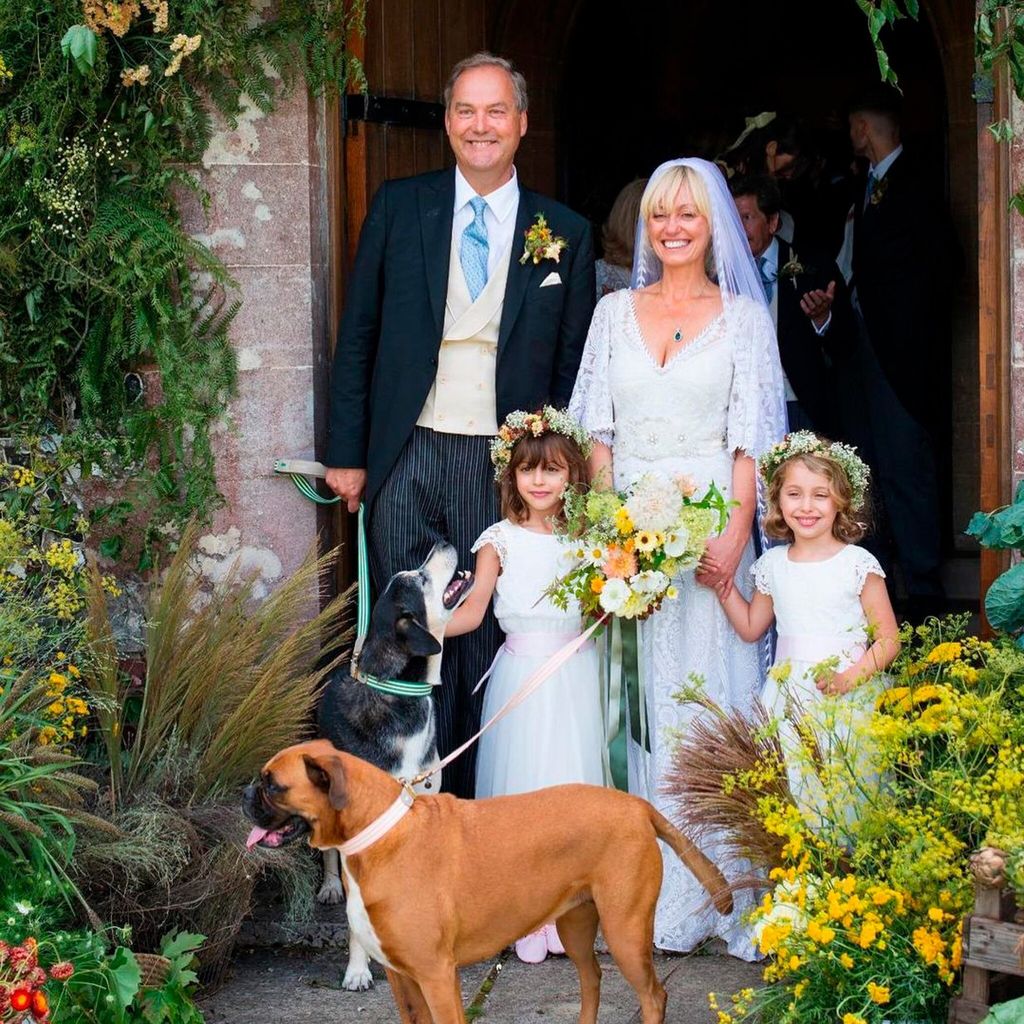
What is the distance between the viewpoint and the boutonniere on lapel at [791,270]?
6637 millimetres

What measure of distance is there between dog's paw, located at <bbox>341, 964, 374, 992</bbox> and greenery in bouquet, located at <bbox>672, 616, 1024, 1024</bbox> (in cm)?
112

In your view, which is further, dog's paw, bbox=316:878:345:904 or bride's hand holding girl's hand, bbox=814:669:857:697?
dog's paw, bbox=316:878:345:904

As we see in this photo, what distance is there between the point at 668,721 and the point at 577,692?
31 centimetres

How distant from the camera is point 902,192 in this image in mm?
6984

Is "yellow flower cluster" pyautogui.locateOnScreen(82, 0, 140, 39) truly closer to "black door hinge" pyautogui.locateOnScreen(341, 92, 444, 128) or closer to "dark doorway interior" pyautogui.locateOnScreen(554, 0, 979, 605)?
"black door hinge" pyautogui.locateOnScreen(341, 92, 444, 128)

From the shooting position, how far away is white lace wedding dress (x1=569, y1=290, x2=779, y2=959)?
5109 millimetres

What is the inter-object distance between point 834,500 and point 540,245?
129 cm

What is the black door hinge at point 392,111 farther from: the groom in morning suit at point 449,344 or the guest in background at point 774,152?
the guest in background at point 774,152

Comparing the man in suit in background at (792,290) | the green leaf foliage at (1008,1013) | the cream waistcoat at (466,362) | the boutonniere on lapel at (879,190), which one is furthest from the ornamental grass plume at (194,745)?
the boutonniere on lapel at (879,190)

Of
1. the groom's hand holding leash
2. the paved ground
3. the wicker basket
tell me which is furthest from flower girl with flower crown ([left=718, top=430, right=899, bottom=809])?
the wicker basket

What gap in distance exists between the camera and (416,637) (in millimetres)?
4828

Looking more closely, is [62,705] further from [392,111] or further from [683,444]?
[392,111]

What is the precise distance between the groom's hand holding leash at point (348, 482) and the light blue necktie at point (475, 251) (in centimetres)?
69

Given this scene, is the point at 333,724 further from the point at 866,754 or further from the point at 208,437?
the point at 866,754
